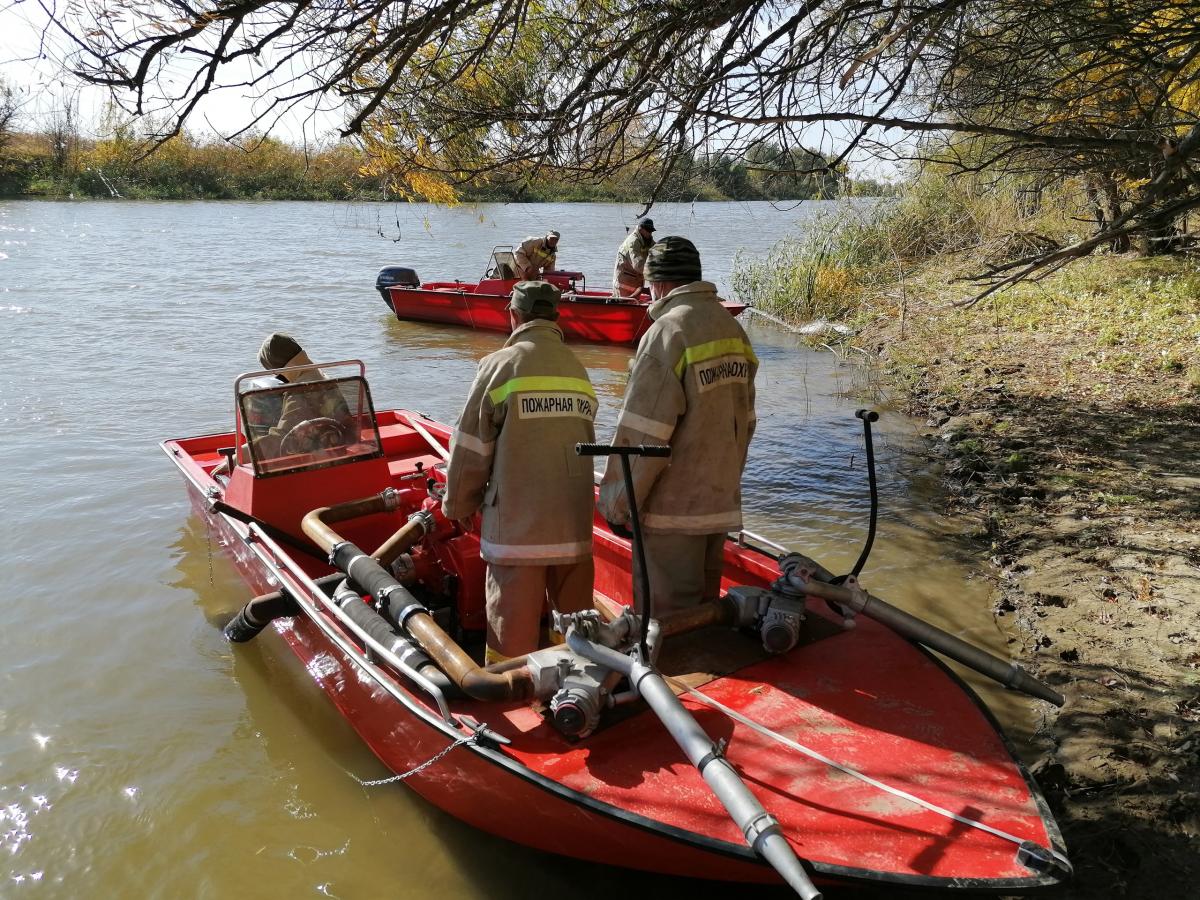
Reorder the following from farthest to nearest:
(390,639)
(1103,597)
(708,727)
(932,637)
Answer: (1103,597) → (390,639) → (932,637) → (708,727)

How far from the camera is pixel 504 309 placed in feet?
48.1

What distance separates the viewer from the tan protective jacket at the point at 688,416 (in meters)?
3.71

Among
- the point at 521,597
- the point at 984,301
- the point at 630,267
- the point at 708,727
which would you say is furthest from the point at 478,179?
the point at 984,301

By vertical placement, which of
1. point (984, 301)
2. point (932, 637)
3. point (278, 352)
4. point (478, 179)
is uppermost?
point (478, 179)

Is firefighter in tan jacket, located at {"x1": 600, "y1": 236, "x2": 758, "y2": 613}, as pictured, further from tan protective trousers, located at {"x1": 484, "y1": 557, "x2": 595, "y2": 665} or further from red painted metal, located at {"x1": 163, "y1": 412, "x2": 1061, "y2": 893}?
red painted metal, located at {"x1": 163, "y1": 412, "x2": 1061, "y2": 893}

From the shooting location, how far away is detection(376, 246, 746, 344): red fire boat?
1393 centimetres

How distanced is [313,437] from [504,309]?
951 centimetres

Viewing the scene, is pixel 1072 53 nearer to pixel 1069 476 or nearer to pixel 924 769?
pixel 1069 476

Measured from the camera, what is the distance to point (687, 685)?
3.49 m

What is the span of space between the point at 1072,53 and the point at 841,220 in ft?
39.5

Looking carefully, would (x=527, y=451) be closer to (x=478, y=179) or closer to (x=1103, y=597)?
(x=478, y=179)

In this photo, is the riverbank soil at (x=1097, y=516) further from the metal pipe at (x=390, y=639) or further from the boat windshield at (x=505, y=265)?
the boat windshield at (x=505, y=265)

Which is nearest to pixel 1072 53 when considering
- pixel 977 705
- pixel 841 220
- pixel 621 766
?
pixel 977 705

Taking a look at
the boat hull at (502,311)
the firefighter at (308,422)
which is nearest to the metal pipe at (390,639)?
the firefighter at (308,422)
